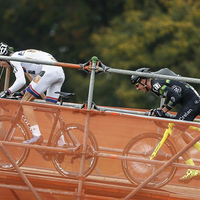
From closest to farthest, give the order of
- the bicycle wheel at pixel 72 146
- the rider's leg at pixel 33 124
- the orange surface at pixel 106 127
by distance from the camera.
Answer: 1. the orange surface at pixel 106 127
2. the bicycle wheel at pixel 72 146
3. the rider's leg at pixel 33 124

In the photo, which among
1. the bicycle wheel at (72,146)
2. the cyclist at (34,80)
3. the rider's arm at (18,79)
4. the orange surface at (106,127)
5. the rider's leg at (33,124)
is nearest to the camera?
the orange surface at (106,127)

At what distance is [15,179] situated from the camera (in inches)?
340

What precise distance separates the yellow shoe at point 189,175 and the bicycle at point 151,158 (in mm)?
154

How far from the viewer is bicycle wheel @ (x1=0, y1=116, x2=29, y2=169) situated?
28.6 feet

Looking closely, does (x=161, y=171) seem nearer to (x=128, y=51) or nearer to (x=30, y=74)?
(x=30, y=74)

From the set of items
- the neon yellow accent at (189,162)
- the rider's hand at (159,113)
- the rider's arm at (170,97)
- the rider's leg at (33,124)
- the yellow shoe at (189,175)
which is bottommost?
the yellow shoe at (189,175)

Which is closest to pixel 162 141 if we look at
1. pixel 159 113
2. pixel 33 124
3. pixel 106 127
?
pixel 159 113

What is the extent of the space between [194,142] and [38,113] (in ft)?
7.42

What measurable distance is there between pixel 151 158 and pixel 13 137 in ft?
6.72

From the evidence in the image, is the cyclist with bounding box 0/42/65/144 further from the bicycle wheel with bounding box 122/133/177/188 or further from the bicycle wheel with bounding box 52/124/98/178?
the bicycle wheel with bounding box 122/133/177/188

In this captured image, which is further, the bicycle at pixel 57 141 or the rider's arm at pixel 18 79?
the rider's arm at pixel 18 79

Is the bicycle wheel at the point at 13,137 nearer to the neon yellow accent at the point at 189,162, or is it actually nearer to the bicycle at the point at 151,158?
the bicycle at the point at 151,158

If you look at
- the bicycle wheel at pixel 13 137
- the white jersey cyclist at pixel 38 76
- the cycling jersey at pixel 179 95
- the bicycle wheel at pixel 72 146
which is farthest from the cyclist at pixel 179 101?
the bicycle wheel at pixel 13 137

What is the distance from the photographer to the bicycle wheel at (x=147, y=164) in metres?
8.58
